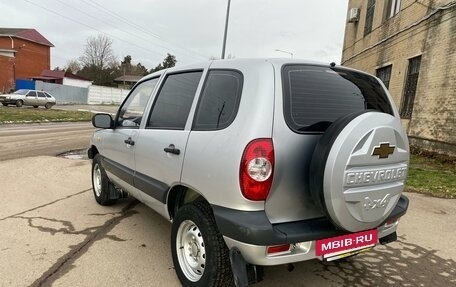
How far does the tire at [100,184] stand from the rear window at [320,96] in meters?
3.26

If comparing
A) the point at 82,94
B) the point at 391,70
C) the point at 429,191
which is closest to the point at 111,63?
the point at 82,94

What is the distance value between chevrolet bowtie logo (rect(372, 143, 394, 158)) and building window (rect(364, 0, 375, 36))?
16971 millimetres

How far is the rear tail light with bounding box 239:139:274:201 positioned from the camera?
2436 mm

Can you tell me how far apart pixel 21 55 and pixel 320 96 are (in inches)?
2260

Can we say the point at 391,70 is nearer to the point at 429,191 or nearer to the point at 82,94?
the point at 429,191

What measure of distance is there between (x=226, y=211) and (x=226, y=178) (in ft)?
0.74

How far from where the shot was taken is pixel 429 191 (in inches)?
275

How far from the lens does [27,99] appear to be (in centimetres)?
3042

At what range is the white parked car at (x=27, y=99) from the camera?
2966cm

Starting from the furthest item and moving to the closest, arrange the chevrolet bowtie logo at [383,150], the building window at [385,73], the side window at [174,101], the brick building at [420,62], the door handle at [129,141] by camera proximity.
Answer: the building window at [385,73], the brick building at [420,62], the door handle at [129,141], the side window at [174,101], the chevrolet bowtie logo at [383,150]

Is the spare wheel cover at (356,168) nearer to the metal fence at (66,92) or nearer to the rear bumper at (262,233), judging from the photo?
the rear bumper at (262,233)

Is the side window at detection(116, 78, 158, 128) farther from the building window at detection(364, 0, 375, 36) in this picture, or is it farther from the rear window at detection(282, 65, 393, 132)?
the building window at detection(364, 0, 375, 36)

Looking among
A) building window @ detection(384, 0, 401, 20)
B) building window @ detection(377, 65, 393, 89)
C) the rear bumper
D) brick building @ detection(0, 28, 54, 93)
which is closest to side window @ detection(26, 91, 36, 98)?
brick building @ detection(0, 28, 54, 93)

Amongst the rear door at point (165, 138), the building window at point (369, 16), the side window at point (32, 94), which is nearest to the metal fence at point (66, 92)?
the side window at point (32, 94)
